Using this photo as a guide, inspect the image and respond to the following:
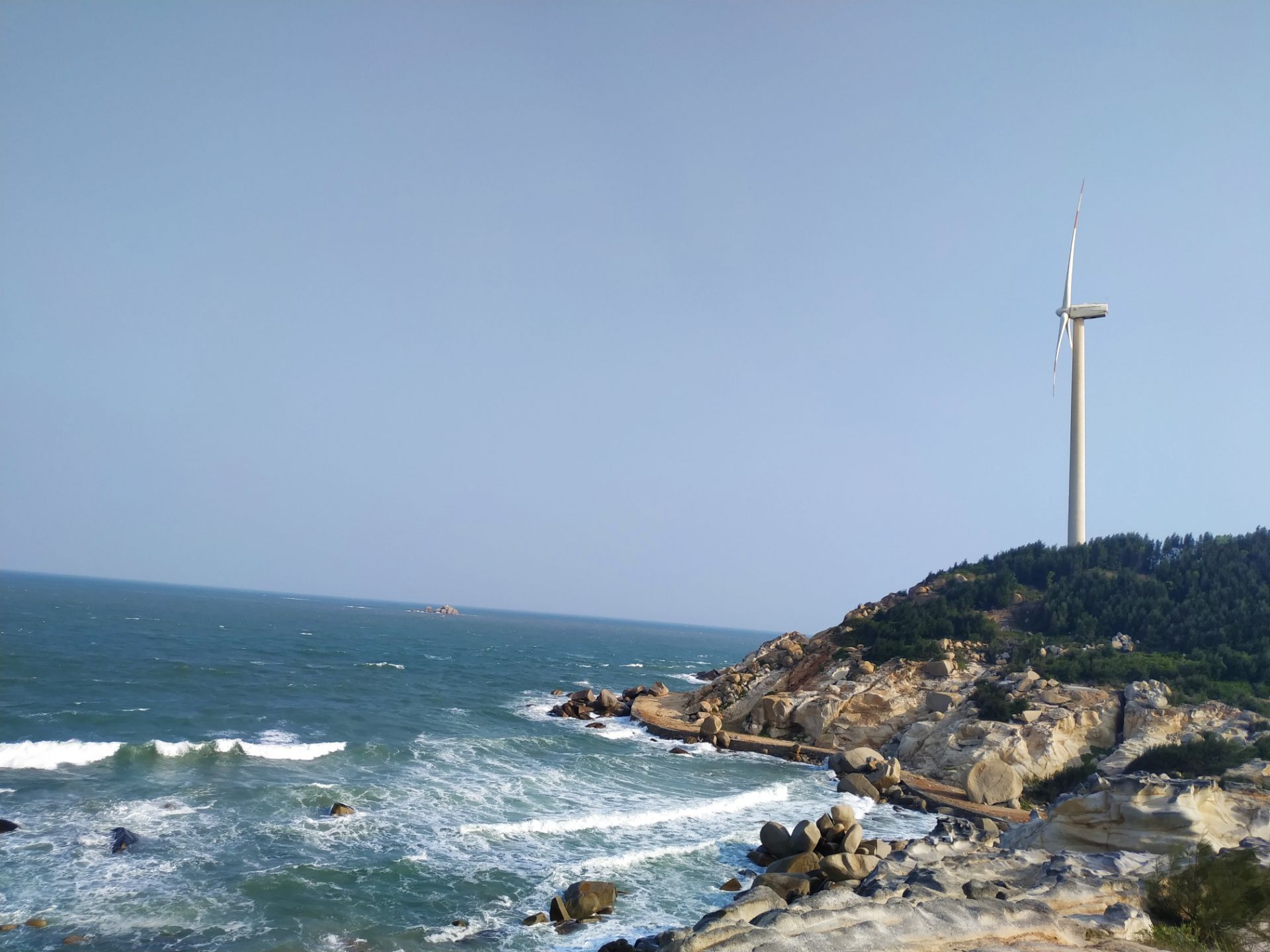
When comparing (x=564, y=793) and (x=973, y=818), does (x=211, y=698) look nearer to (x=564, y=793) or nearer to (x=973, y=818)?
(x=564, y=793)

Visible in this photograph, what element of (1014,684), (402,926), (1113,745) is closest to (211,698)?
(402,926)

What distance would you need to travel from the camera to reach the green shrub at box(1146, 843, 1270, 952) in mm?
16641

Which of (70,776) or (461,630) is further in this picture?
(461,630)

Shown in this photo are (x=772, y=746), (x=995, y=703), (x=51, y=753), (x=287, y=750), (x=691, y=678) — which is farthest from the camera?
(x=691, y=678)

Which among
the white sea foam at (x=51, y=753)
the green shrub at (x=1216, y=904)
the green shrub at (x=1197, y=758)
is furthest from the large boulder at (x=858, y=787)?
the white sea foam at (x=51, y=753)

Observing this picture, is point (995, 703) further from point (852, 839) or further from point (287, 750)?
point (287, 750)

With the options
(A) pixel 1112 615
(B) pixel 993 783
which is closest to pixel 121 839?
(B) pixel 993 783

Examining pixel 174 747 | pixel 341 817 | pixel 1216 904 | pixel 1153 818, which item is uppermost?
pixel 1216 904

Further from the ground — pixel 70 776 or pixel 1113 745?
pixel 1113 745

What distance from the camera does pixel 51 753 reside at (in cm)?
3491

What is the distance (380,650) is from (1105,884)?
93.2m

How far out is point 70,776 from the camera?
32125 mm

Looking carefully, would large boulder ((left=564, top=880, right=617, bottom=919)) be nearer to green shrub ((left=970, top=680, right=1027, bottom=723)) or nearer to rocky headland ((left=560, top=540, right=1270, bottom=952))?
rocky headland ((left=560, top=540, right=1270, bottom=952))

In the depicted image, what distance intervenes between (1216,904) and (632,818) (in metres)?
20.2
